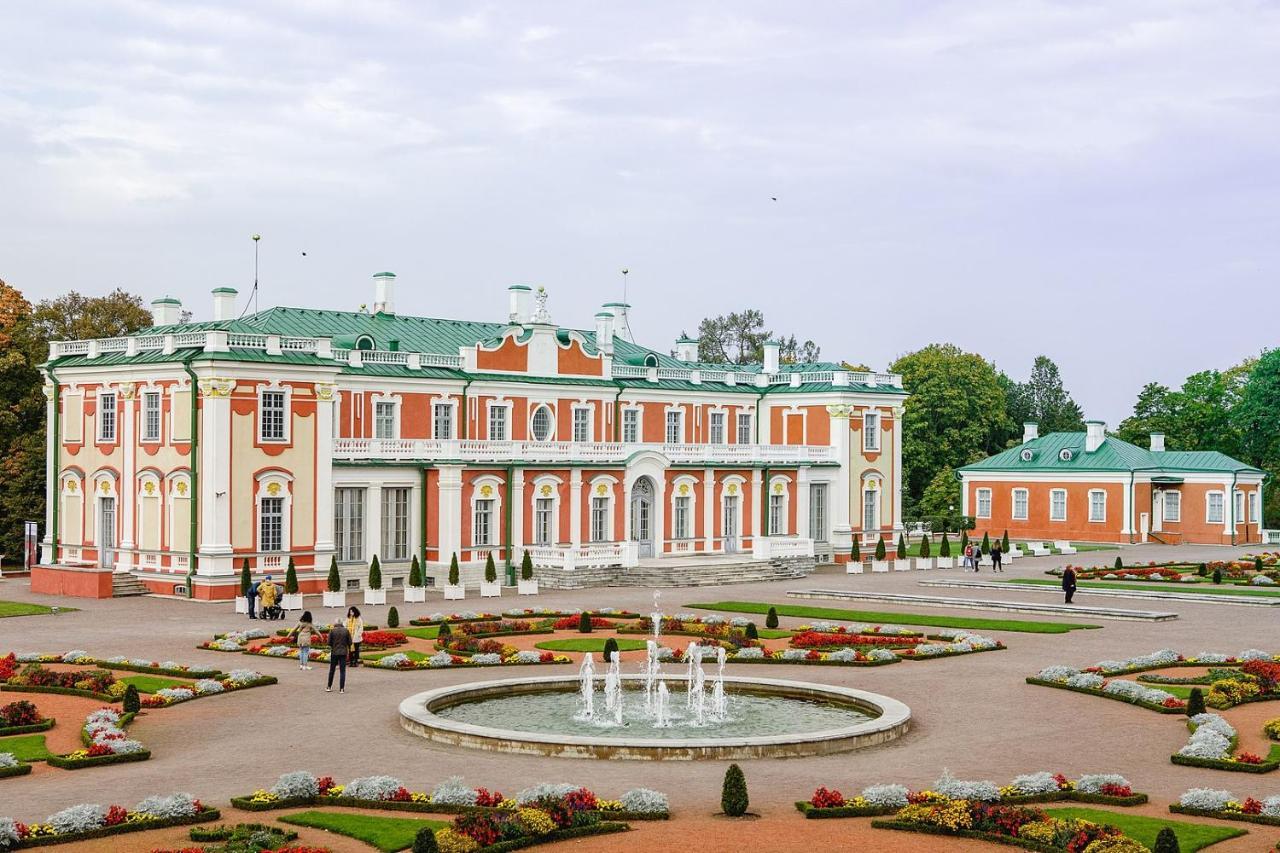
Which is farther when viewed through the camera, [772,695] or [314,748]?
[772,695]

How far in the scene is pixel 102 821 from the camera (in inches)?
709

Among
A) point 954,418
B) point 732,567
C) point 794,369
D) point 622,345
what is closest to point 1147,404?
point 954,418

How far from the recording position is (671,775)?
843 inches

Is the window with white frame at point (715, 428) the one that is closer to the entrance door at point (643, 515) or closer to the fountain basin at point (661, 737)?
the entrance door at point (643, 515)

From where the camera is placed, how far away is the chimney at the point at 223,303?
5594 cm

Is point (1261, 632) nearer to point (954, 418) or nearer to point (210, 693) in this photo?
point (210, 693)

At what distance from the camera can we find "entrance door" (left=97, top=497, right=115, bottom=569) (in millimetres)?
51375

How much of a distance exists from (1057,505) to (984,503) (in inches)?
176

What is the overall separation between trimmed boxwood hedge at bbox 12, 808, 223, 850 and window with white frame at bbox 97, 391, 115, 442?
3586 cm

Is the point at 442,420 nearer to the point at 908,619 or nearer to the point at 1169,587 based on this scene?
the point at 908,619

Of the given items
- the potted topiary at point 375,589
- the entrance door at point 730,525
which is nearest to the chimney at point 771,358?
the entrance door at point 730,525

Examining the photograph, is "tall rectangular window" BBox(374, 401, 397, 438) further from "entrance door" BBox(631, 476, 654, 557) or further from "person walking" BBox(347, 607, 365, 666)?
"person walking" BBox(347, 607, 365, 666)

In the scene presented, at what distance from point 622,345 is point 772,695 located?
43681mm

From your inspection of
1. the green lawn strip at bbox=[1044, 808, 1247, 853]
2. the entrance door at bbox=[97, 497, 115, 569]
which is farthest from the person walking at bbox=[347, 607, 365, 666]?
the entrance door at bbox=[97, 497, 115, 569]
